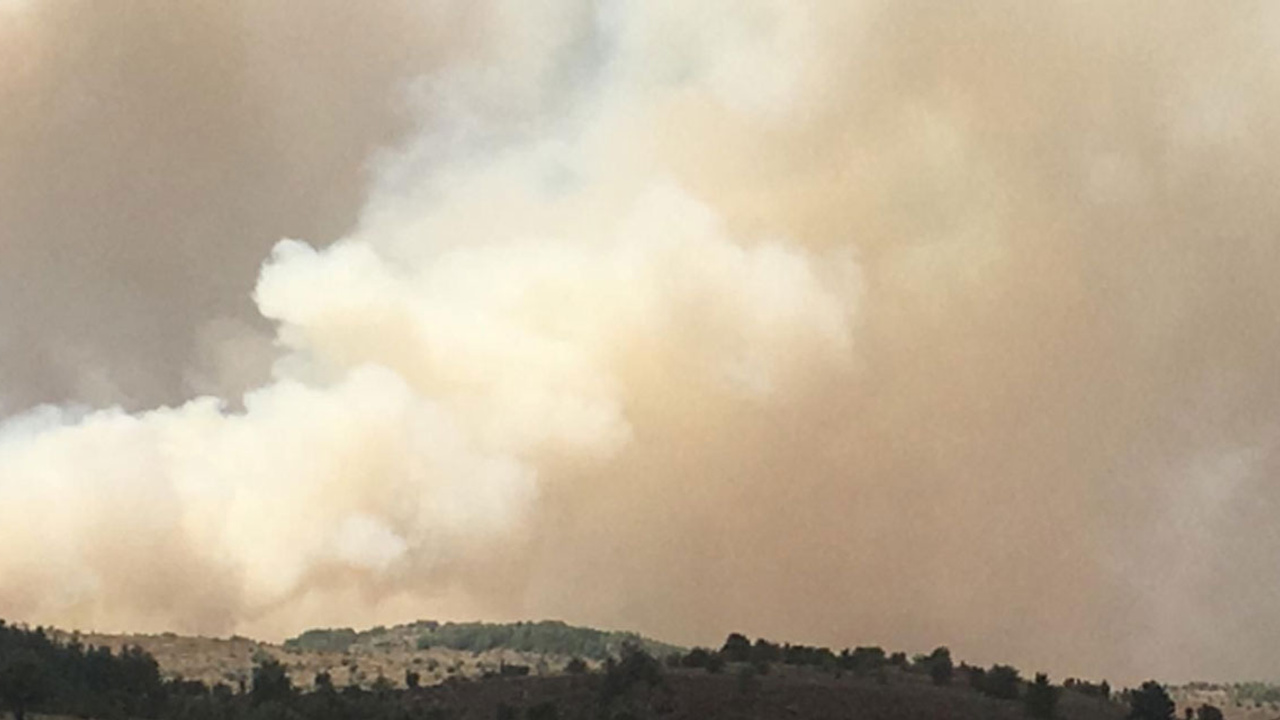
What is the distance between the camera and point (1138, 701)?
114250mm

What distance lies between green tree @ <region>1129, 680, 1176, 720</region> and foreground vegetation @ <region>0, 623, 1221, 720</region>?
0.43 ft

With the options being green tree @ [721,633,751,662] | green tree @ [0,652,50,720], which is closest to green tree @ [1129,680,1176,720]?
green tree @ [721,633,751,662]

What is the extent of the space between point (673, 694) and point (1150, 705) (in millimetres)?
37701

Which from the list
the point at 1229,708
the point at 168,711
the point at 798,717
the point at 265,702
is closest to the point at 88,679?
the point at 168,711

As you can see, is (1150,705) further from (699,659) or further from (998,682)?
(699,659)

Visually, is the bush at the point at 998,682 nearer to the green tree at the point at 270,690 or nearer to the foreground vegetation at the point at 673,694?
the foreground vegetation at the point at 673,694

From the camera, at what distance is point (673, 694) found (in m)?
99.8

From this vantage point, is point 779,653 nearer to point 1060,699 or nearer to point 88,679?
point 1060,699

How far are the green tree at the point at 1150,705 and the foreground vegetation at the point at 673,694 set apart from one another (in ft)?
0.43

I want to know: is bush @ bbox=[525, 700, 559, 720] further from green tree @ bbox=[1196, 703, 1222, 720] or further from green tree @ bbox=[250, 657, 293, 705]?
green tree @ bbox=[1196, 703, 1222, 720]

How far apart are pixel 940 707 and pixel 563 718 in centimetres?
2475

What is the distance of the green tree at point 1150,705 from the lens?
11047cm

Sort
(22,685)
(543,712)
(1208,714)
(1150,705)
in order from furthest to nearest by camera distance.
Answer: (1208,714) → (1150,705) → (22,685) → (543,712)

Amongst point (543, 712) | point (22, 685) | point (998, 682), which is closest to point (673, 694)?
point (543, 712)
